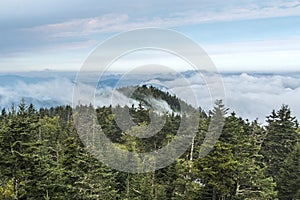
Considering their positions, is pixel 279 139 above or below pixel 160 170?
above

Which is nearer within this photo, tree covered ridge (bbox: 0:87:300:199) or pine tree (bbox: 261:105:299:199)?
tree covered ridge (bbox: 0:87:300:199)

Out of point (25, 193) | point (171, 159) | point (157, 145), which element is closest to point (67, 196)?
point (25, 193)

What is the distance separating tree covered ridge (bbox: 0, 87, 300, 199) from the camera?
25156mm

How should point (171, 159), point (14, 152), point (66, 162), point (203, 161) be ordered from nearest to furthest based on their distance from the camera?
point (14, 152) → point (203, 161) → point (66, 162) → point (171, 159)

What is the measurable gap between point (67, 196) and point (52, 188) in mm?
2164

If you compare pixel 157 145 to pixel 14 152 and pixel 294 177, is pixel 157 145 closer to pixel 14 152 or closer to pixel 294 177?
pixel 294 177

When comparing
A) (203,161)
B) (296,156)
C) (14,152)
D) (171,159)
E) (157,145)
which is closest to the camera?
(14,152)

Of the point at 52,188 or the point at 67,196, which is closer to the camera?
the point at 52,188

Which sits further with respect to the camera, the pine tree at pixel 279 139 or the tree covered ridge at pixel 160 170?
the pine tree at pixel 279 139

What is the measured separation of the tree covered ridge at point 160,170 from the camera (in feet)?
82.5

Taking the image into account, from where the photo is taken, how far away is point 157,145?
4806cm

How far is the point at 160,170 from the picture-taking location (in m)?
43.6

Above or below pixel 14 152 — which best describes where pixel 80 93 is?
above

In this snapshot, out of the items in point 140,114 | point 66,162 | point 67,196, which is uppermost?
point 140,114
